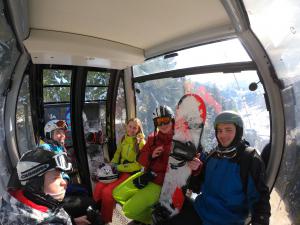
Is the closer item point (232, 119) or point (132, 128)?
point (232, 119)

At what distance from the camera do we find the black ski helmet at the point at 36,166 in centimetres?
178

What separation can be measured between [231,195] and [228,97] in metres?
1.23

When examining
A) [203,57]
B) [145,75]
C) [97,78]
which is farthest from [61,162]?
[97,78]

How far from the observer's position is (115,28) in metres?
3.12

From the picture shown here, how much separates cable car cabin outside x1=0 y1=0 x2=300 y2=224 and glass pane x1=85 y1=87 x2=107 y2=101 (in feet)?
0.05

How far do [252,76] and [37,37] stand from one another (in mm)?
2173

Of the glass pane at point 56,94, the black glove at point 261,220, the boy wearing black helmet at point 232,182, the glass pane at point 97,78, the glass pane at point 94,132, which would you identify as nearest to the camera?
the black glove at point 261,220

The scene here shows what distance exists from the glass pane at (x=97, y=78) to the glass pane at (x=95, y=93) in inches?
3.5

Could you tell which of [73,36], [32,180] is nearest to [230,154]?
[32,180]

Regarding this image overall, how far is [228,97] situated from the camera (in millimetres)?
3344

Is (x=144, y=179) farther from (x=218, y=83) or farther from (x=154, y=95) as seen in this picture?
(x=154, y=95)

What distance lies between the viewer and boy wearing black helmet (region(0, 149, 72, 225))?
5.48 ft

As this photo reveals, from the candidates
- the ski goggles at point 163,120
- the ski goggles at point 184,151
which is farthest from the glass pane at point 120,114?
the ski goggles at point 184,151

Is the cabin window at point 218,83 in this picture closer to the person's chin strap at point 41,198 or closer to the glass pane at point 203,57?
the glass pane at point 203,57
